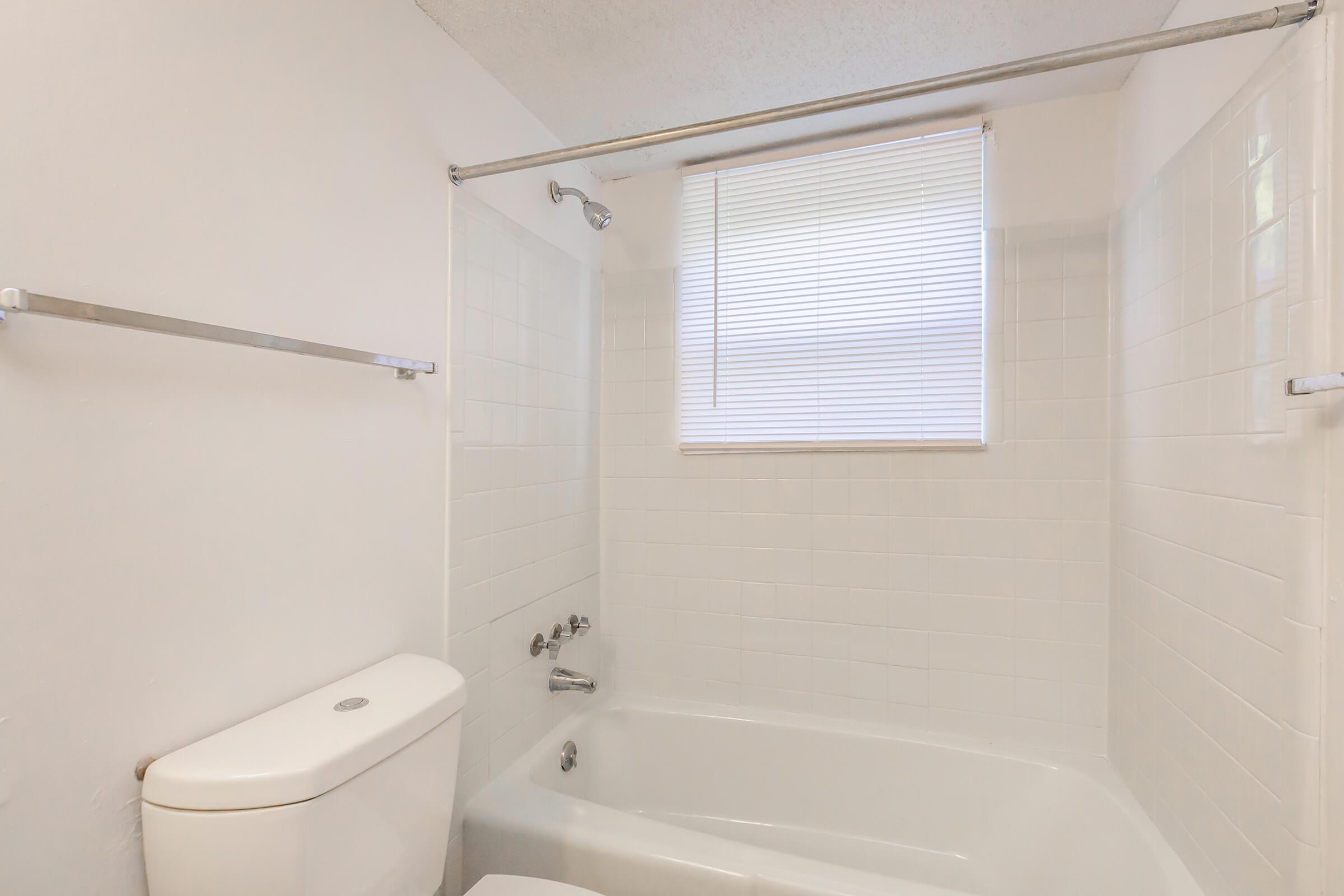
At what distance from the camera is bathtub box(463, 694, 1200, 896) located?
4.32 feet

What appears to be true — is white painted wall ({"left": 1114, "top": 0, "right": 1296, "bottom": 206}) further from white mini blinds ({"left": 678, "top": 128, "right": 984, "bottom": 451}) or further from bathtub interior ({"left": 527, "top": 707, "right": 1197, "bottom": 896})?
bathtub interior ({"left": 527, "top": 707, "right": 1197, "bottom": 896})

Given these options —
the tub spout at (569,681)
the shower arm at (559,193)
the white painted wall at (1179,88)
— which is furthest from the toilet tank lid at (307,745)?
the white painted wall at (1179,88)

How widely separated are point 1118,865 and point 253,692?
188 cm

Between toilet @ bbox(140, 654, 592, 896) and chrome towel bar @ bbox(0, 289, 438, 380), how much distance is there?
1.93 feet

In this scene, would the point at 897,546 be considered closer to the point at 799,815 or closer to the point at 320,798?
the point at 799,815

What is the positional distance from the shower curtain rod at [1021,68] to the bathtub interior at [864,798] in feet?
5.32

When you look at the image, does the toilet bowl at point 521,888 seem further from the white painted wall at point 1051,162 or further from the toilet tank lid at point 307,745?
the white painted wall at point 1051,162

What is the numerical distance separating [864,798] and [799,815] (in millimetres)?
213

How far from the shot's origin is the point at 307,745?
0.89 m

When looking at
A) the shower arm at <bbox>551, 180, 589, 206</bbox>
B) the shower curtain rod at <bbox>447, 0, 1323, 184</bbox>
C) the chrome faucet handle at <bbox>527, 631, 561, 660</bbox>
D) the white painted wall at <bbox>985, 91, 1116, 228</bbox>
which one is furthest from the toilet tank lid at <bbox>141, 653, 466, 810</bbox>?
the white painted wall at <bbox>985, 91, 1116, 228</bbox>

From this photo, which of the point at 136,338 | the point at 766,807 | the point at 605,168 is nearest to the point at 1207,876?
the point at 766,807

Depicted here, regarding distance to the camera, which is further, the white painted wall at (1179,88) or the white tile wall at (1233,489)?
the white painted wall at (1179,88)

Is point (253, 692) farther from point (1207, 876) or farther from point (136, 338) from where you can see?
point (1207, 876)

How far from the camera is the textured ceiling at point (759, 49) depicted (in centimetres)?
140
